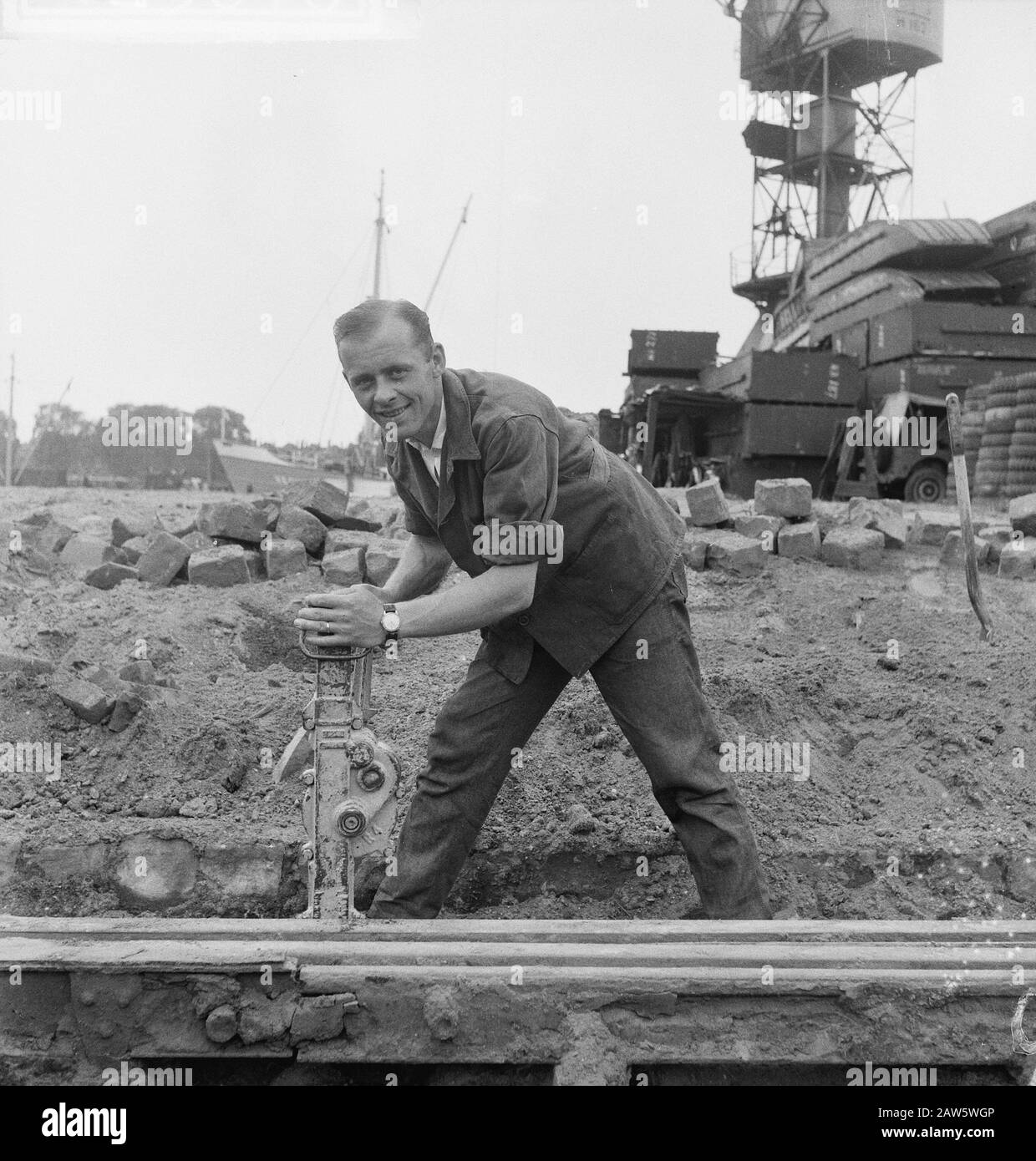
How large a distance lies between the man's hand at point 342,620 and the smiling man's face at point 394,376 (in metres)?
0.45

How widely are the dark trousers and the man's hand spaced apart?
1.75ft

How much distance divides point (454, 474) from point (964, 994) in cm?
165

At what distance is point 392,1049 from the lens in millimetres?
2174

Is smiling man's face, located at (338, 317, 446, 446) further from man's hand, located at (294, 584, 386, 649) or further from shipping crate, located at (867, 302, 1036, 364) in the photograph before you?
shipping crate, located at (867, 302, 1036, 364)

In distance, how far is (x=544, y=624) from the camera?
2637 mm

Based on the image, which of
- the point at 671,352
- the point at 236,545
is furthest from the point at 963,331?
the point at 236,545

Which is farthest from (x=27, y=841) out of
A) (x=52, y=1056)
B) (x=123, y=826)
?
(x=52, y=1056)

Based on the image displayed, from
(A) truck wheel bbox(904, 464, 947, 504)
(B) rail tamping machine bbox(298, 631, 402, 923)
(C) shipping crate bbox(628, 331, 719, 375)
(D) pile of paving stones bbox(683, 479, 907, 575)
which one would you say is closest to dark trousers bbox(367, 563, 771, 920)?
(B) rail tamping machine bbox(298, 631, 402, 923)

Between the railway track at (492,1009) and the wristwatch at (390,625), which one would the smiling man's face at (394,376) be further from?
the railway track at (492,1009)

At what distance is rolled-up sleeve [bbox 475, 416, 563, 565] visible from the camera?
2.33 m

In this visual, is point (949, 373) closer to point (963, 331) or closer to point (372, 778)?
point (963, 331)

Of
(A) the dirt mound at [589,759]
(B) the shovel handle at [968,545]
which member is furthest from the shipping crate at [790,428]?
(B) the shovel handle at [968,545]

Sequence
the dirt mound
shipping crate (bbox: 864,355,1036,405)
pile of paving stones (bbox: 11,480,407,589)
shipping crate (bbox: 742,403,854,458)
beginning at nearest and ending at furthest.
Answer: the dirt mound < pile of paving stones (bbox: 11,480,407,589) < shipping crate (bbox: 864,355,1036,405) < shipping crate (bbox: 742,403,854,458)
